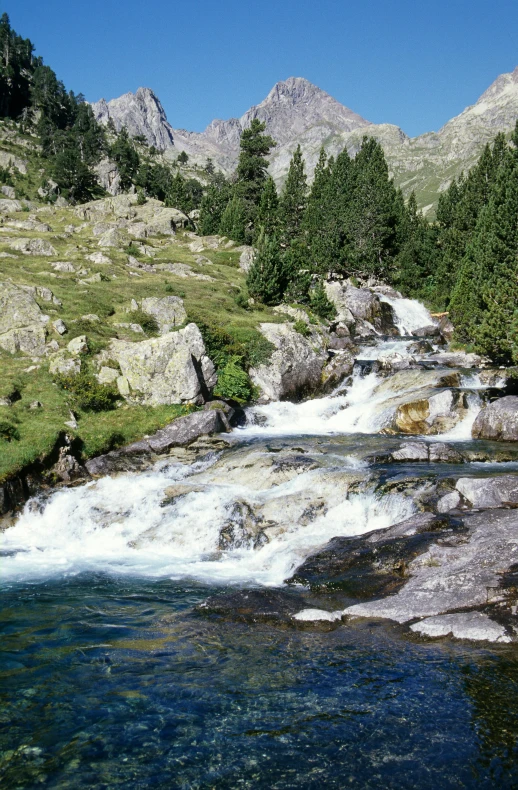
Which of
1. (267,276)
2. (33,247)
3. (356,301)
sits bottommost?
(356,301)

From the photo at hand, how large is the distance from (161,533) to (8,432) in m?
10.6

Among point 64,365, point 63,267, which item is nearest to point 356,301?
point 63,267

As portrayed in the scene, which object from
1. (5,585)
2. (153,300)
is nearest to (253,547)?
(5,585)

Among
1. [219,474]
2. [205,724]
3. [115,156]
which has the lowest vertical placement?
[205,724]

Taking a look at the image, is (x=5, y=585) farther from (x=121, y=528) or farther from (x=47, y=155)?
(x=47, y=155)

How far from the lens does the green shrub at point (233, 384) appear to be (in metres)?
37.6

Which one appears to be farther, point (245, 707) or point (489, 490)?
point (489, 490)

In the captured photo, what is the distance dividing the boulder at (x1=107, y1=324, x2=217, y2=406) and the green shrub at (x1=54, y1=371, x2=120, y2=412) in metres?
1.30

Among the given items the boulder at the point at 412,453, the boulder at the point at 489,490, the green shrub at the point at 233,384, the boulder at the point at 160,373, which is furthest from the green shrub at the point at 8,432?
the boulder at the point at 489,490

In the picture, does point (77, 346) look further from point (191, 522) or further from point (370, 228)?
point (370, 228)

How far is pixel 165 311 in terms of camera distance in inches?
1713

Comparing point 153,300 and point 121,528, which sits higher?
point 153,300

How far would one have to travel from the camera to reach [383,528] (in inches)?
735

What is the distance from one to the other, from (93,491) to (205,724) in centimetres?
1758
